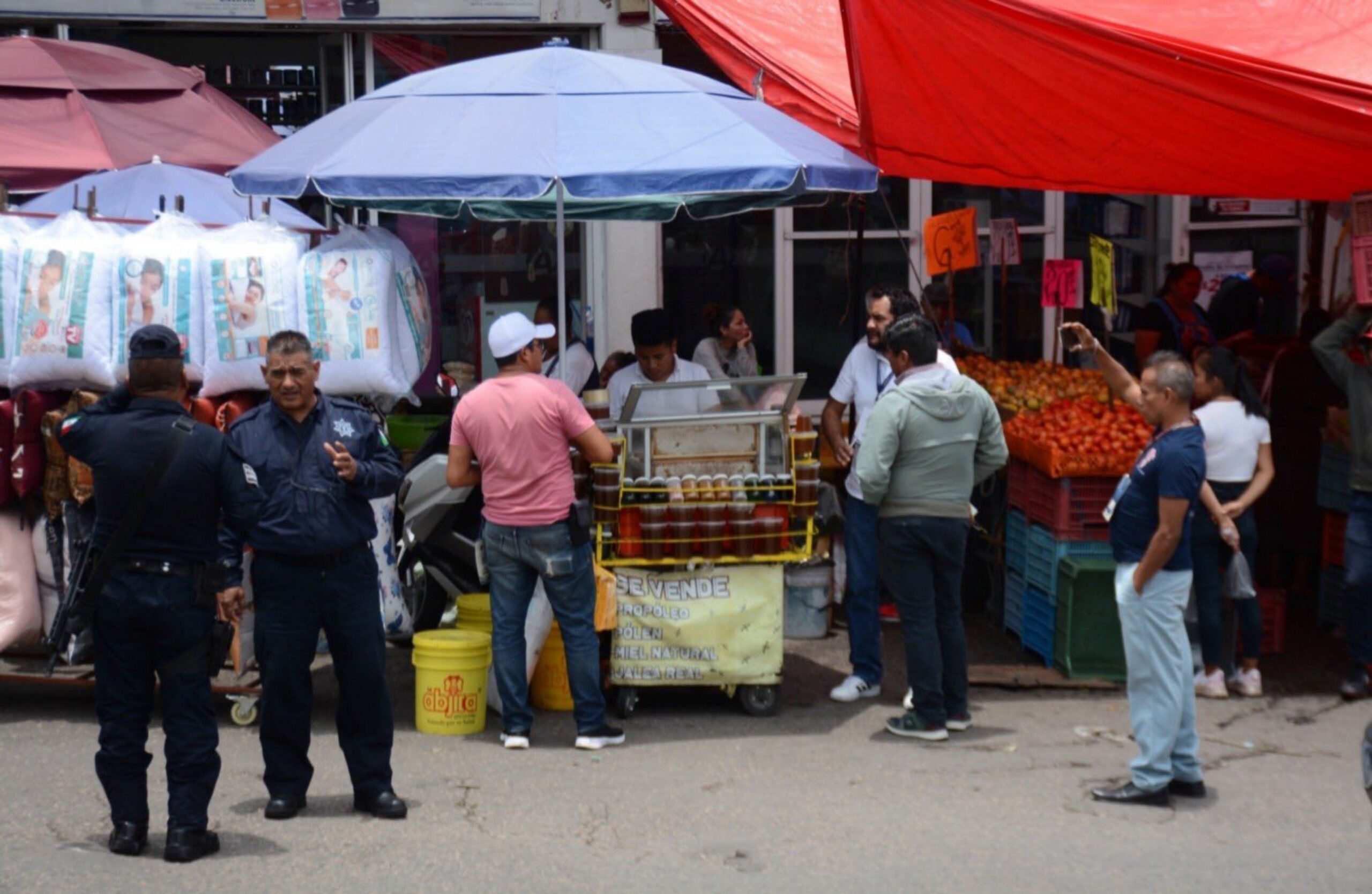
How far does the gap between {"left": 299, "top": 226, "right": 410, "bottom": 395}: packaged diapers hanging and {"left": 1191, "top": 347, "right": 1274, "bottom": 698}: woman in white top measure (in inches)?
153

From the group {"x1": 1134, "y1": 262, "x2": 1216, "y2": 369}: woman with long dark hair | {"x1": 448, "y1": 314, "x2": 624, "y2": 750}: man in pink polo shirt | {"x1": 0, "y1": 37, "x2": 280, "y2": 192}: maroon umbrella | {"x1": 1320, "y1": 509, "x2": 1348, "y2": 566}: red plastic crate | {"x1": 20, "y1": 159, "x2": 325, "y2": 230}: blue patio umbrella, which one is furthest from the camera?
{"x1": 1134, "y1": 262, "x2": 1216, "y2": 369}: woman with long dark hair

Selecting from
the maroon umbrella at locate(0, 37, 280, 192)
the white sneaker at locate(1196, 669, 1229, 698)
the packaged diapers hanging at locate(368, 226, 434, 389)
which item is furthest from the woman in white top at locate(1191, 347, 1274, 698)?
the maroon umbrella at locate(0, 37, 280, 192)

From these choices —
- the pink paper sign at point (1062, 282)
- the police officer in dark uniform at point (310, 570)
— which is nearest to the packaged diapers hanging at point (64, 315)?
the police officer in dark uniform at point (310, 570)

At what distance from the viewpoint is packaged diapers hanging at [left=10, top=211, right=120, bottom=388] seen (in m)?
7.36

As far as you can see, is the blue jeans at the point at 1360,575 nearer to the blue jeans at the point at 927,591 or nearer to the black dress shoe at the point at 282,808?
the blue jeans at the point at 927,591

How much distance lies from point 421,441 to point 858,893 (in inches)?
185

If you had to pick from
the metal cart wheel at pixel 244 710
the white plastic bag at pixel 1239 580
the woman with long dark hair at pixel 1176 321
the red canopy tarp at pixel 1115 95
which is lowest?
the metal cart wheel at pixel 244 710

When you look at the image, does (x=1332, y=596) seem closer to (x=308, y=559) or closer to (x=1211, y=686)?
(x=1211, y=686)

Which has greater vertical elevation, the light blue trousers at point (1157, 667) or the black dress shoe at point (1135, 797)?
the light blue trousers at point (1157, 667)

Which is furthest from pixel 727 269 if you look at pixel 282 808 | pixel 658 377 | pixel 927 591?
pixel 282 808

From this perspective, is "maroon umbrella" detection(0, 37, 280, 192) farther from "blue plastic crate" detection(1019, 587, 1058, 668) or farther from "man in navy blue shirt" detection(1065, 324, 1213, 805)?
"man in navy blue shirt" detection(1065, 324, 1213, 805)

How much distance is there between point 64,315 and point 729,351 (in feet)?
12.5

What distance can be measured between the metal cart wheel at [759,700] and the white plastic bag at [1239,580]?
227cm

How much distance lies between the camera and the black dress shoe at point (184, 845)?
19.1ft
